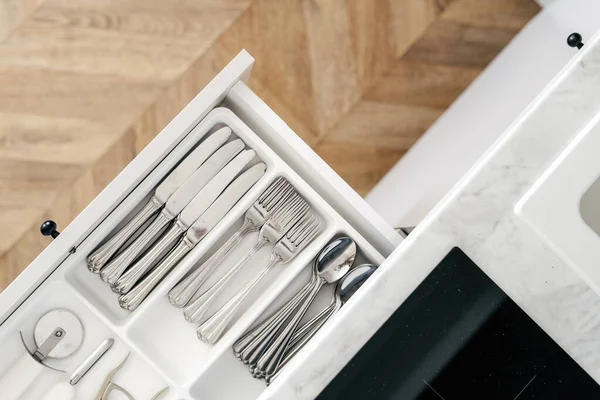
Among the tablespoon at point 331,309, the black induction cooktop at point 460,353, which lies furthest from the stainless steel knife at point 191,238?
the black induction cooktop at point 460,353

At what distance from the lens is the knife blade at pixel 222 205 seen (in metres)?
1.03

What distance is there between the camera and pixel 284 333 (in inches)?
40.8

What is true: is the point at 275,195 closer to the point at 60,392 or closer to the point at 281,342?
the point at 281,342

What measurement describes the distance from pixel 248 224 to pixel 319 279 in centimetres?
15

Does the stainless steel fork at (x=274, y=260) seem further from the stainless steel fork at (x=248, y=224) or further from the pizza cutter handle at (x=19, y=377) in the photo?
the pizza cutter handle at (x=19, y=377)

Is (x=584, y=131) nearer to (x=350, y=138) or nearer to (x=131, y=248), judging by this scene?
(x=131, y=248)

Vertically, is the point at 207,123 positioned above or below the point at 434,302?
above

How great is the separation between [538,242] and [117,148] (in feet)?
3.68

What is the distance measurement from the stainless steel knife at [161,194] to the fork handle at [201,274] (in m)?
0.12

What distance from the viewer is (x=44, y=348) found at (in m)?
0.98

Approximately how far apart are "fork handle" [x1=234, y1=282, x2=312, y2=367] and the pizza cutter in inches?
10.0

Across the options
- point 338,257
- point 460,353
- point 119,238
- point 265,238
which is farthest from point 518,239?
point 119,238

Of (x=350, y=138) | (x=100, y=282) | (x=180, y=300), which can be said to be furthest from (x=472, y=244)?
(x=350, y=138)

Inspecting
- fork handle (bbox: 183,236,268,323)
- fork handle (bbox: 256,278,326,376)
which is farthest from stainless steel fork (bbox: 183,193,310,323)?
fork handle (bbox: 256,278,326,376)
